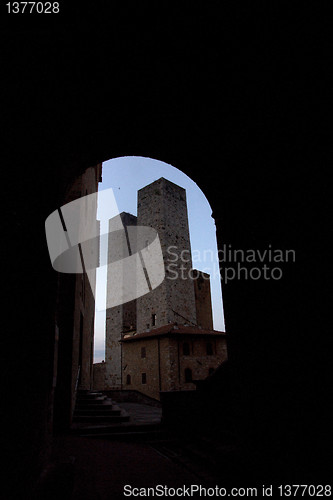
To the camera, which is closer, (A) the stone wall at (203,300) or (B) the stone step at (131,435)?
(B) the stone step at (131,435)

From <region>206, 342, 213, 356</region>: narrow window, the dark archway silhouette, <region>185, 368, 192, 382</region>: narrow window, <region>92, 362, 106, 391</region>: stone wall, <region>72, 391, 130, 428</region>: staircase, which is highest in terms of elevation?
the dark archway silhouette

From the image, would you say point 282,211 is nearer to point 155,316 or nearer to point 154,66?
point 154,66

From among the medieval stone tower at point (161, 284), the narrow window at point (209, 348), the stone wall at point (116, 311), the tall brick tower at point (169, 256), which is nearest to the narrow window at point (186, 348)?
the narrow window at point (209, 348)

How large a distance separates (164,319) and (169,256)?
5.19 metres

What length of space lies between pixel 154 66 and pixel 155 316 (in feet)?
66.3

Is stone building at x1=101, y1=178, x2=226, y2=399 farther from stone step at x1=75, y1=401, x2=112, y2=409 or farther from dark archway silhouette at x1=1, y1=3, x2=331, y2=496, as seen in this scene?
dark archway silhouette at x1=1, y1=3, x2=331, y2=496

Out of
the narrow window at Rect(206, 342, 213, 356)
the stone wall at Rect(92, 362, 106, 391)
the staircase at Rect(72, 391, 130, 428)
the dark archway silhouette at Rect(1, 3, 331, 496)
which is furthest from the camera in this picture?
the stone wall at Rect(92, 362, 106, 391)

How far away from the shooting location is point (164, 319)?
2077 centimetres

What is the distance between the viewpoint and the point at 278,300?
2234mm

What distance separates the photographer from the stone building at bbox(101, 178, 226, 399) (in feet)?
59.3

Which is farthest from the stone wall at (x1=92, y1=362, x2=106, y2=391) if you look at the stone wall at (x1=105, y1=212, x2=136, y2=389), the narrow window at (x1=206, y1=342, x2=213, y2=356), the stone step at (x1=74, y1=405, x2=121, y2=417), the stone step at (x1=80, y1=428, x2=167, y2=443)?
the stone step at (x1=80, y1=428, x2=167, y2=443)

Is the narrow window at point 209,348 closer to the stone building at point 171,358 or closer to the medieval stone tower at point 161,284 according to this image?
the stone building at point 171,358

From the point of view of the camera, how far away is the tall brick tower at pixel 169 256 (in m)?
21.4

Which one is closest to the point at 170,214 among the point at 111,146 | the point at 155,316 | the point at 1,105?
the point at 155,316
